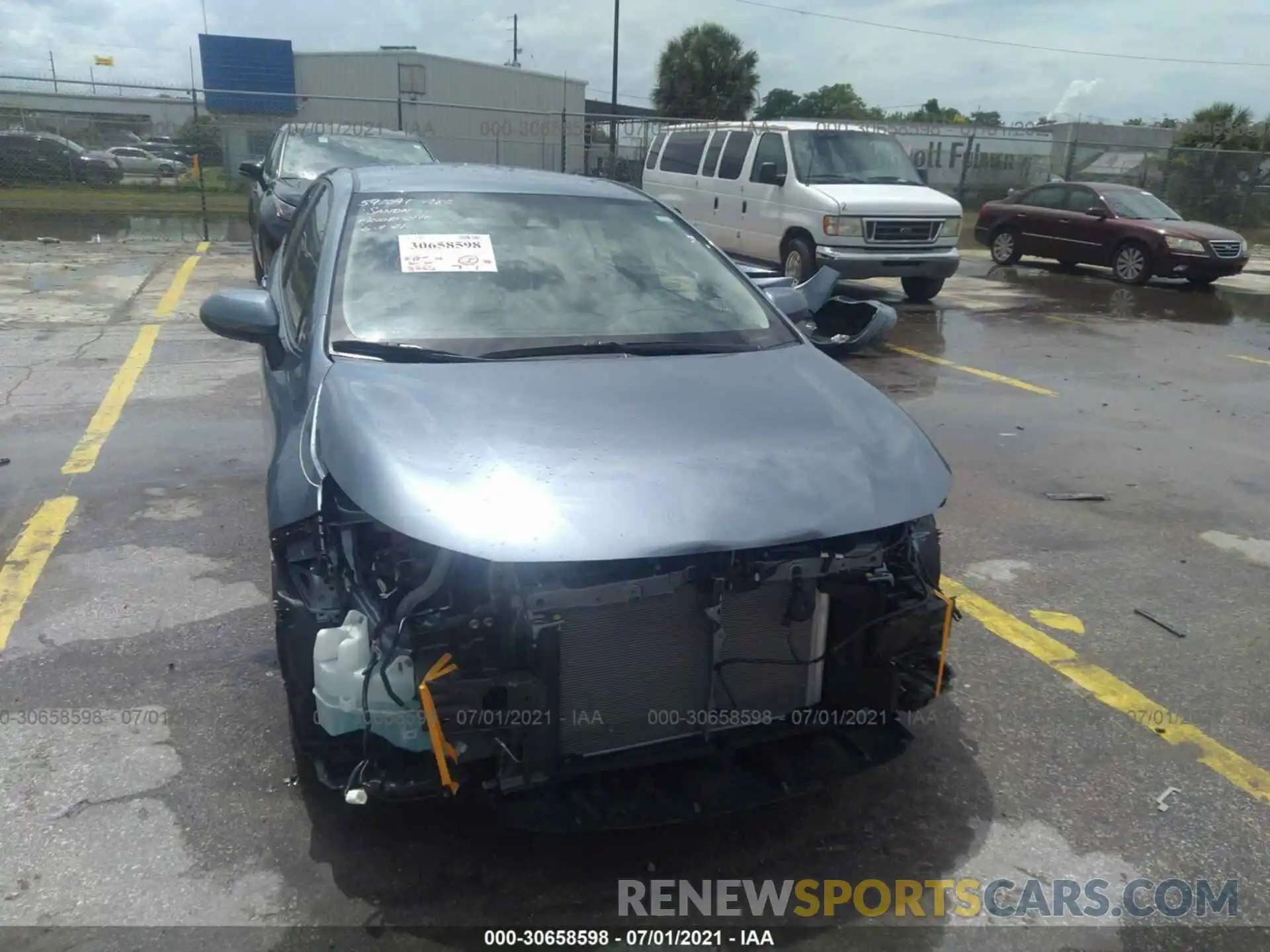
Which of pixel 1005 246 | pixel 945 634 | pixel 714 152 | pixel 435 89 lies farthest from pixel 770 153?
pixel 435 89

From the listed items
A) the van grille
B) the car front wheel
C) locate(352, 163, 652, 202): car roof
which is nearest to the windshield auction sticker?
locate(352, 163, 652, 202): car roof

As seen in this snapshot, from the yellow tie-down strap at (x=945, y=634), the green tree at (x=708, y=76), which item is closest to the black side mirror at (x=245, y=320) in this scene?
the yellow tie-down strap at (x=945, y=634)

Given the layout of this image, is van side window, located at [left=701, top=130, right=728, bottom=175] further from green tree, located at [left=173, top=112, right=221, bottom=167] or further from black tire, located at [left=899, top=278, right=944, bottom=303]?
green tree, located at [left=173, top=112, right=221, bottom=167]

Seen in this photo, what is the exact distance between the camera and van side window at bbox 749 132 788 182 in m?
11.9

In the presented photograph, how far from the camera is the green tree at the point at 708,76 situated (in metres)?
47.9

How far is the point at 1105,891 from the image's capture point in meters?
2.76

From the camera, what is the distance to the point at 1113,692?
3.74 metres

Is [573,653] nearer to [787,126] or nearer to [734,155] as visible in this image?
[787,126]

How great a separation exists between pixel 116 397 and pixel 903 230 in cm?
831

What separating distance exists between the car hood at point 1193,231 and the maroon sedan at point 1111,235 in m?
0.01

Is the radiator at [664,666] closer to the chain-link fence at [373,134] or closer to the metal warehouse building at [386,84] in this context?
the chain-link fence at [373,134]

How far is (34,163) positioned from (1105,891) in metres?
21.2

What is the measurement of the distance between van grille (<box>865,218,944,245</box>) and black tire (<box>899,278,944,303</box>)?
85 cm

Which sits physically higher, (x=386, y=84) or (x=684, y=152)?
(x=386, y=84)
